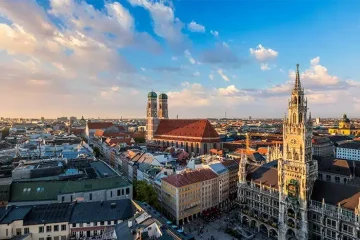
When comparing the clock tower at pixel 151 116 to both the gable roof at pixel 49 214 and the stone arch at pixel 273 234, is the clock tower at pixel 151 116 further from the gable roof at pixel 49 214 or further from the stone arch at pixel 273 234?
the gable roof at pixel 49 214

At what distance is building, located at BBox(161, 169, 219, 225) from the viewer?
2884 inches

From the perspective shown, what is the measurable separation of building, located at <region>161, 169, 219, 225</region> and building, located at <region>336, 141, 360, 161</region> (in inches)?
3910

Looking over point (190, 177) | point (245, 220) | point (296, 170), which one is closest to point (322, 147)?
point (245, 220)

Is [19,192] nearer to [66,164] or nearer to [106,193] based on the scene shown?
[106,193]

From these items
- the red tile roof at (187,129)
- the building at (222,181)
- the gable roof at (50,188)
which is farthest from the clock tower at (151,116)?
the gable roof at (50,188)

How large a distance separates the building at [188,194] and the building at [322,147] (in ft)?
295

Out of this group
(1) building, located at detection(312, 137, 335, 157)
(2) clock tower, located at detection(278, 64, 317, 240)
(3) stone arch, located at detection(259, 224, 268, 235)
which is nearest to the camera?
(2) clock tower, located at detection(278, 64, 317, 240)

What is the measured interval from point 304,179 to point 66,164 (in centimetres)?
Answer: 7559

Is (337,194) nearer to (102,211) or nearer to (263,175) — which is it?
(263,175)

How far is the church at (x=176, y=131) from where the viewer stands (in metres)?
149

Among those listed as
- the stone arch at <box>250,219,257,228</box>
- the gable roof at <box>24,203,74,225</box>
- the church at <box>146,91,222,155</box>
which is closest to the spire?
the stone arch at <box>250,219,257,228</box>

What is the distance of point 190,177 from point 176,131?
291 ft

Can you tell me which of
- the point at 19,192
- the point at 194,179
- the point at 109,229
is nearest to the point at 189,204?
the point at 194,179

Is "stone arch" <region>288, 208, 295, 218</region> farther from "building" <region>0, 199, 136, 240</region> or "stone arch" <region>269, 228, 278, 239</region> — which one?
"building" <region>0, 199, 136, 240</region>
